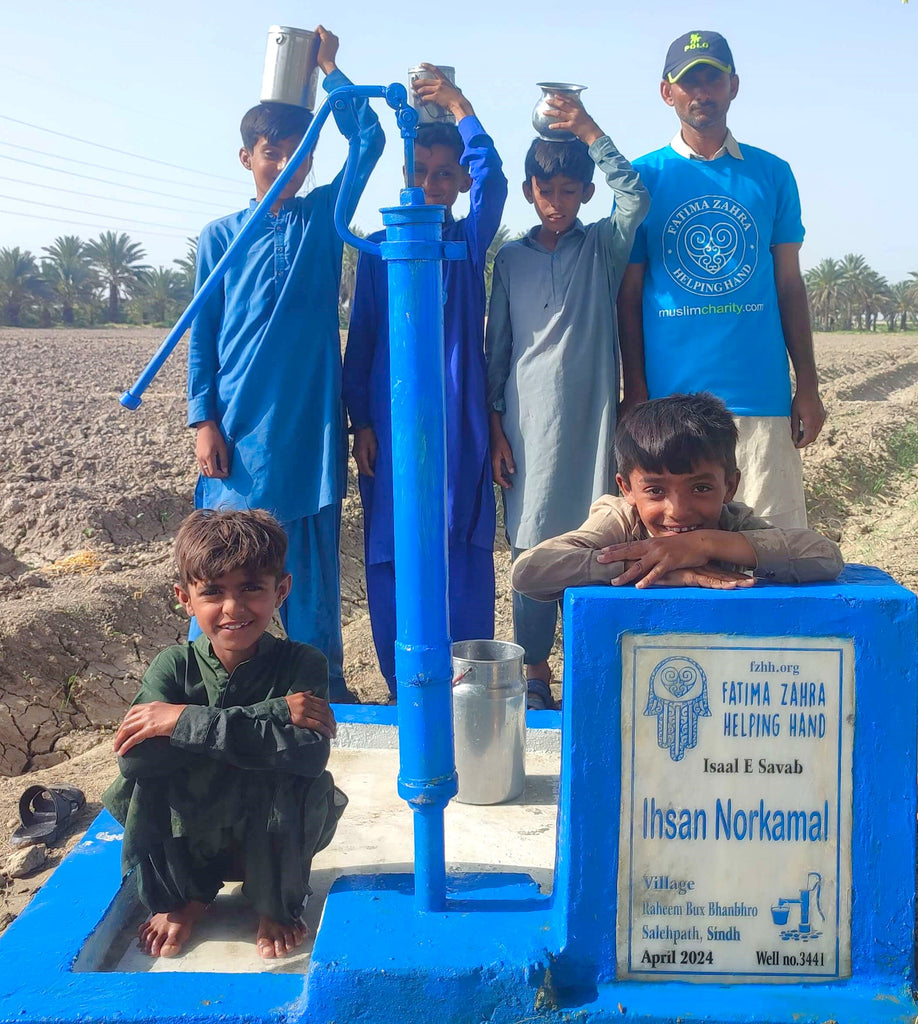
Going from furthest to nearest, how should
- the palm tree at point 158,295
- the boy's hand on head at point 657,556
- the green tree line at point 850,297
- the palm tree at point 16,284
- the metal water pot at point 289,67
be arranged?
the green tree line at point 850,297 → the palm tree at point 158,295 → the palm tree at point 16,284 → the metal water pot at point 289,67 → the boy's hand on head at point 657,556

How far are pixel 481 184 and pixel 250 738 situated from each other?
75.6 inches

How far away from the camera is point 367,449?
131 inches

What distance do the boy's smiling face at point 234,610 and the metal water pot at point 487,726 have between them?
65cm

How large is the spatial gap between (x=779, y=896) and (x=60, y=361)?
16379 millimetres

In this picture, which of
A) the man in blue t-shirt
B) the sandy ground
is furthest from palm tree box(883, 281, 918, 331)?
the man in blue t-shirt

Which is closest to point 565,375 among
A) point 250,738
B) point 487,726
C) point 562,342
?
point 562,342

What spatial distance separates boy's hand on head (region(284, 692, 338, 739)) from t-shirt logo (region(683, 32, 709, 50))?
2.17 m

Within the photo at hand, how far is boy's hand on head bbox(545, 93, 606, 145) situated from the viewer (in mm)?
3070

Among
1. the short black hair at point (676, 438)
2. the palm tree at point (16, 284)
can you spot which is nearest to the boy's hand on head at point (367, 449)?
the short black hair at point (676, 438)

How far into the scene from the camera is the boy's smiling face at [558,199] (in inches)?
124

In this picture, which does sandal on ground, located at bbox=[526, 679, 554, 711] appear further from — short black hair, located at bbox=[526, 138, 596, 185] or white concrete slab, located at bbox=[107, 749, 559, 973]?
short black hair, located at bbox=[526, 138, 596, 185]

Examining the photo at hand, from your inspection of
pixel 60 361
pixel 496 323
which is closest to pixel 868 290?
pixel 60 361

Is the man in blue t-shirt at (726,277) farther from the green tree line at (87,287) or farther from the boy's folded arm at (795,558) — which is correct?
the green tree line at (87,287)

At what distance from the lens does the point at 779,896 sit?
70.6 inches
